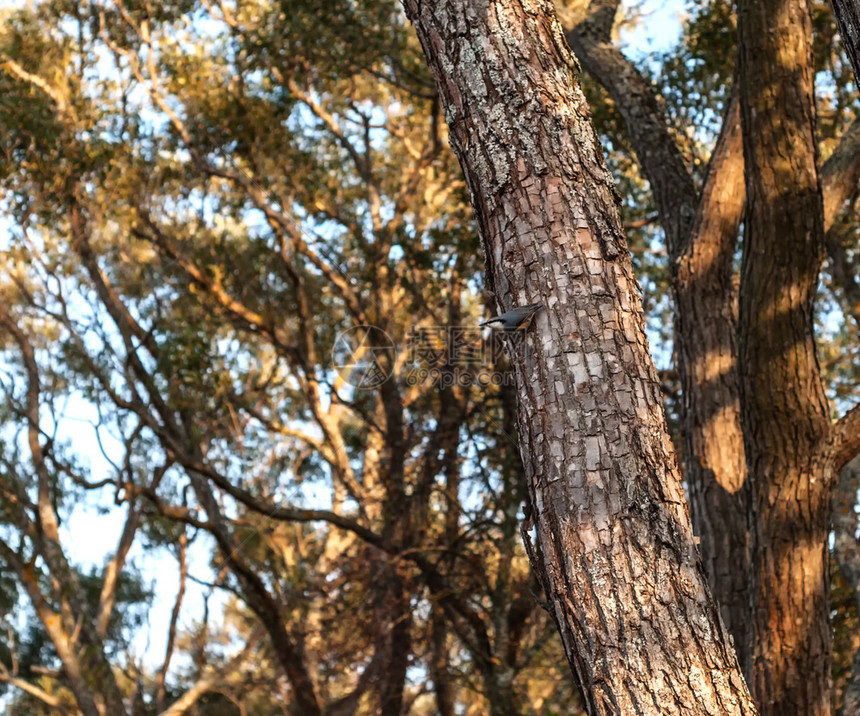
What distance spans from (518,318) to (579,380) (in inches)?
6.6

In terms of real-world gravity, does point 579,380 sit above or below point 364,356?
below

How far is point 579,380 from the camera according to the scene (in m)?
1.62

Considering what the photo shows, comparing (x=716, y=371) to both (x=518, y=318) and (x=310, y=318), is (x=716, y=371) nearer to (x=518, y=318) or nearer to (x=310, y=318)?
(x=518, y=318)

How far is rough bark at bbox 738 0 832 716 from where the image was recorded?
9.32 ft

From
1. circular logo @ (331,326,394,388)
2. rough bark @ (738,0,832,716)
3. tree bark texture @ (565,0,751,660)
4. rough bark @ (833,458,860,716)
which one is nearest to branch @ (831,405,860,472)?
rough bark @ (738,0,832,716)

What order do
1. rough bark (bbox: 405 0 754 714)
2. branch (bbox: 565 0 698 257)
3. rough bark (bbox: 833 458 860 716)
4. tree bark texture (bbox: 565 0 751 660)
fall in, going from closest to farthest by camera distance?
rough bark (bbox: 405 0 754 714), tree bark texture (bbox: 565 0 751 660), branch (bbox: 565 0 698 257), rough bark (bbox: 833 458 860 716)

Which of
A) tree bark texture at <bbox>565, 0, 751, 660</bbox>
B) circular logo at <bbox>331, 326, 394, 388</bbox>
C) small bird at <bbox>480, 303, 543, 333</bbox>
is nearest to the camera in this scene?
small bird at <bbox>480, 303, 543, 333</bbox>

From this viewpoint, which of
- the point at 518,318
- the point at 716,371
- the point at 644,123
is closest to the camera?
the point at 518,318

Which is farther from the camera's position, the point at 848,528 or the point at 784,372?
the point at 848,528

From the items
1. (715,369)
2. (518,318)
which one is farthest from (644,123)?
(518,318)

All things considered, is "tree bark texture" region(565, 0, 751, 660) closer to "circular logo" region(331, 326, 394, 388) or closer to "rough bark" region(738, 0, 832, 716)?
"rough bark" region(738, 0, 832, 716)

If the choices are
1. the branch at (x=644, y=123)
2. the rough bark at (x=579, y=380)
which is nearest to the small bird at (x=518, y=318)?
the rough bark at (x=579, y=380)

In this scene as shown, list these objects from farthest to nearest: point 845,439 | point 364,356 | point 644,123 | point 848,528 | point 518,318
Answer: point 364,356
point 848,528
point 644,123
point 845,439
point 518,318

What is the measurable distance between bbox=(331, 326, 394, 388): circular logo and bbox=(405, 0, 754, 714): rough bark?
→ 17.2 ft
